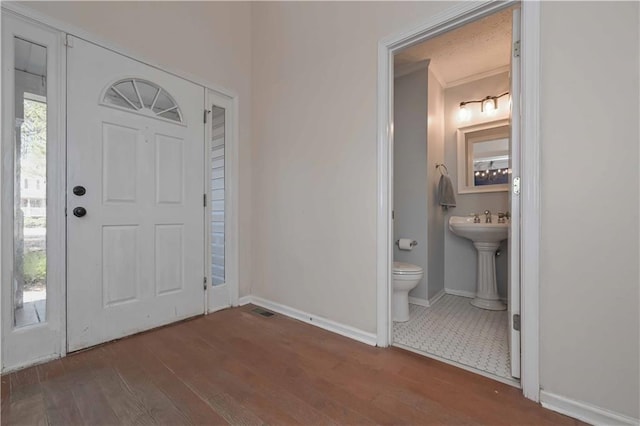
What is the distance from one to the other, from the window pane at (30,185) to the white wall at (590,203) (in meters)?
2.70

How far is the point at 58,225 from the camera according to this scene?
1663mm

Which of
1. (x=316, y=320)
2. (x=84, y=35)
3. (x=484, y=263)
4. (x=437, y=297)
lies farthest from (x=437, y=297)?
(x=84, y=35)

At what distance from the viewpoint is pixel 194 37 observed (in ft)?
7.64

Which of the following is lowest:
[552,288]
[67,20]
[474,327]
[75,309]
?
[474,327]

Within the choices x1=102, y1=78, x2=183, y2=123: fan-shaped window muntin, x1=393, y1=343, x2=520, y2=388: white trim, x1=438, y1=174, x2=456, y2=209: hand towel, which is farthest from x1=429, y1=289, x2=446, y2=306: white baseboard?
x1=102, y1=78, x2=183, y2=123: fan-shaped window muntin

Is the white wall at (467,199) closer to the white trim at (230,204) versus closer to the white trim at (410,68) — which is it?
the white trim at (410,68)

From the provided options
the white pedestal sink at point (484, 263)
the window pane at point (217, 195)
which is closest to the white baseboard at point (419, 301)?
the white pedestal sink at point (484, 263)

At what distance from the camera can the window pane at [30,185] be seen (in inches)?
60.9

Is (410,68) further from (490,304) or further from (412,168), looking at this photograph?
(490,304)

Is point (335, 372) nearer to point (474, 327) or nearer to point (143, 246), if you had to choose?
point (474, 327)

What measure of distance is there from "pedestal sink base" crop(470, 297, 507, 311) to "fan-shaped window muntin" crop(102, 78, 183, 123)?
3182 millimetres

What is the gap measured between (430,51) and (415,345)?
8.58ft

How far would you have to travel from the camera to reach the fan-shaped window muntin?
1899 mm

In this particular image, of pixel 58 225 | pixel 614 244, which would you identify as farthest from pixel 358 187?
pixel 58 225
